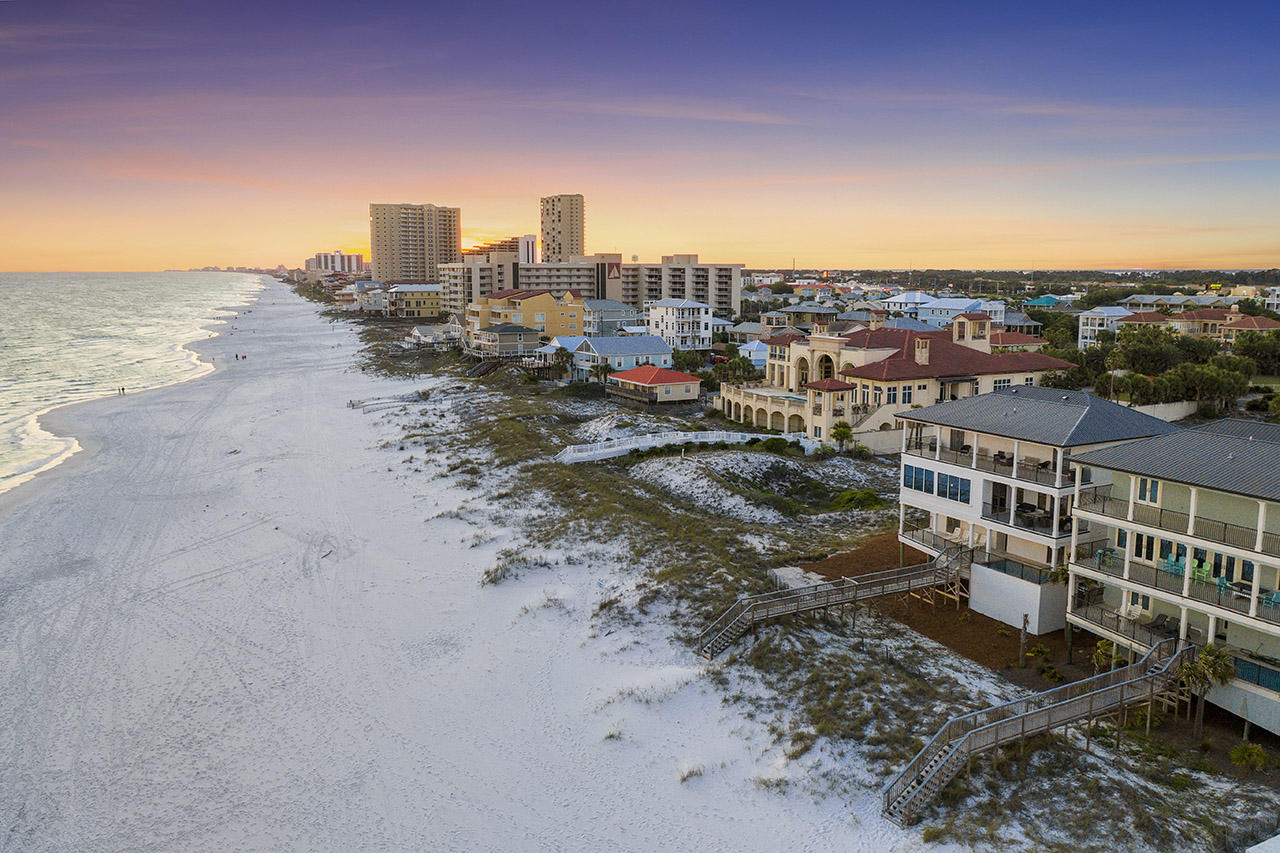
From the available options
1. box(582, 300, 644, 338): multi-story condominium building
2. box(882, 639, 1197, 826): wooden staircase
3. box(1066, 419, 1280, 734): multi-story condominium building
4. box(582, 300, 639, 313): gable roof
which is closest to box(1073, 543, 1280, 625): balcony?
box(1066, 419, 1280, 734): multi-story condominium building

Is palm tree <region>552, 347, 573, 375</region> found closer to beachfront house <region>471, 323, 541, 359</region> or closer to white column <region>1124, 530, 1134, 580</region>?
beachfront house <region>471, 323, 541, 359</region>

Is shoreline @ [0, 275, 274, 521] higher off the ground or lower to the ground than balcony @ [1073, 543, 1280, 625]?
lower

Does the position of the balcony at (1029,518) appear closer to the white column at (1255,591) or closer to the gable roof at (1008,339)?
the white column at (1255,591)

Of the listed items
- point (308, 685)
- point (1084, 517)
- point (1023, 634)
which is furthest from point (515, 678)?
point (1084, 517)

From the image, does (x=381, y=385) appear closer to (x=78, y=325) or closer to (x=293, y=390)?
(x=293, y=390)

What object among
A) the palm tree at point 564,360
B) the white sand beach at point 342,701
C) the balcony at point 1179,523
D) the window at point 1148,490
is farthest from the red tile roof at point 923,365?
the palm tree at point 564,360

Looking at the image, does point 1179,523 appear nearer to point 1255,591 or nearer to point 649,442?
point 1255,591
